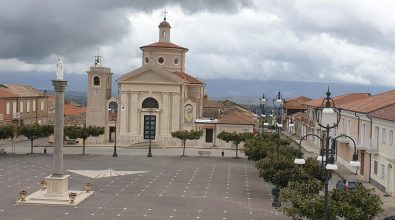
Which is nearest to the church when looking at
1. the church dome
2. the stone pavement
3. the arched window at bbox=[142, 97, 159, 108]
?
the arched window at bbox=[142, 97, 159, 108]

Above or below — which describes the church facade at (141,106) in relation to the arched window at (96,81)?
below

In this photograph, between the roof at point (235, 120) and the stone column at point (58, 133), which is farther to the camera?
the roof at point (235, 120)

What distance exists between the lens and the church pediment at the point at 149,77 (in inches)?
2655

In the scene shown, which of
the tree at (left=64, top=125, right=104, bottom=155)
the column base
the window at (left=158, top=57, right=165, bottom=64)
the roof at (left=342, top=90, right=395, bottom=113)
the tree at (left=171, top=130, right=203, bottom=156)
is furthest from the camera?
the window at (left=158, top=57, right=165, bottom=64)

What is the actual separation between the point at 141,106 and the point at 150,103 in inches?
47.9

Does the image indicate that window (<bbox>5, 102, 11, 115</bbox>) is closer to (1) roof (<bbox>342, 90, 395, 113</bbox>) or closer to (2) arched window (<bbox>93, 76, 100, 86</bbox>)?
(2) arched window (<bbox>93, 76, 100, 86</bbox>)

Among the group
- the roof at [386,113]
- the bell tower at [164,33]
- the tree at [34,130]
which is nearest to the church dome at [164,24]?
the bell tower at [164,33]

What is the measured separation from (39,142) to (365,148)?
44.2 m

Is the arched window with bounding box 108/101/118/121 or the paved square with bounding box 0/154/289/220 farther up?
the arched window with bounding box 108/101/118/121

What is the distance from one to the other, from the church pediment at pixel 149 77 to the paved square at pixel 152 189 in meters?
15.2

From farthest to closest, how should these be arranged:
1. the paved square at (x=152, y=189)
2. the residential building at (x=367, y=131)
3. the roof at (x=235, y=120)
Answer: the roof at (x=235, y=120), the residential building at (x=367, y=131), the paved square at (x=152, y=189)

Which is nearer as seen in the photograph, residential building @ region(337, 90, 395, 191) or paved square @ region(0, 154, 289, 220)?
paved square @ region(0, 154, 289, 220)

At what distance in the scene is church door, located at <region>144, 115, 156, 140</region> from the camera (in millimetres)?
68125

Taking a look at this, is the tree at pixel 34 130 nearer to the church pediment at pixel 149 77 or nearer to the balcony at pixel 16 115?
the church pediment at pixel 149 77
